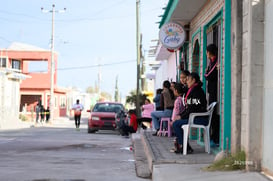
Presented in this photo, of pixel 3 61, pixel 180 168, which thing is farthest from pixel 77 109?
pixel 180 168

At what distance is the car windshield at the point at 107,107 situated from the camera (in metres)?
25.1

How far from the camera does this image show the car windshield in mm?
25125

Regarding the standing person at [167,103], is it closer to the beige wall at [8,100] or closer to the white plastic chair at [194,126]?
the white plastic chair at [194,126]

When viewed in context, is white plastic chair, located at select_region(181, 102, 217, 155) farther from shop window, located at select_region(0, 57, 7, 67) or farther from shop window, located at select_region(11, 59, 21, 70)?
shop window, located at select_region(11, 59, 21, 70)

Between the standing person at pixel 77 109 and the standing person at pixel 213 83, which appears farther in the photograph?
the standing person at pixel 77 109

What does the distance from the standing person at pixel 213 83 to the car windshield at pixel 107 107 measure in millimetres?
14910

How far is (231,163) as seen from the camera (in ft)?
22.8

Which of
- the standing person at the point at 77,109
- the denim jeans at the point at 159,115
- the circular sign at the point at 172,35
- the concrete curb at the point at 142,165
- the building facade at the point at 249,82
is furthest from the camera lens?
the standing person at the point at 77,109

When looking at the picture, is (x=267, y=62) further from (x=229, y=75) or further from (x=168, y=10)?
(x=168, y=10)

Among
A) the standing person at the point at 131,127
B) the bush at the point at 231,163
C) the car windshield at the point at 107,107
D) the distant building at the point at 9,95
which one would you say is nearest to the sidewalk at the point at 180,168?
the bush at the point at 231,163

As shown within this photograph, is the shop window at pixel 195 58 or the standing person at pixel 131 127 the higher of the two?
the shop window at pixel 195 58

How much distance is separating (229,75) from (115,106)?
17.9m

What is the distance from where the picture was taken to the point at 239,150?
7.03m

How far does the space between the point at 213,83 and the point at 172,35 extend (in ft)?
15.2
